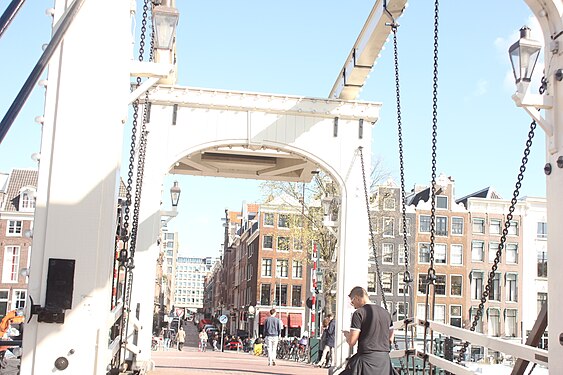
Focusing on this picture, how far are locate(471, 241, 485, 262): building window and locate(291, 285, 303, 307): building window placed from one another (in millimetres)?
11912

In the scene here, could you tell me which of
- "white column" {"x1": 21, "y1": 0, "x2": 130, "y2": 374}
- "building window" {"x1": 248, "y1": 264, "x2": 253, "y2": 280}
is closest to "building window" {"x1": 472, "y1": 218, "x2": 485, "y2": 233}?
"building window" {"x1": 248, "y1": 264, "x2": 253, "y2": 280}

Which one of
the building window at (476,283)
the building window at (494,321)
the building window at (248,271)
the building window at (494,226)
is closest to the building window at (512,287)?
the building window at (494,321)

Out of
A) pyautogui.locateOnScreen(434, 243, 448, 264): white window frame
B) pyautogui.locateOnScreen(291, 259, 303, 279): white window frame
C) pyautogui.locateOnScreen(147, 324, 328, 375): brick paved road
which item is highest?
pyautogui.locateOnScreen(434, 243, 448, 264): white window frame

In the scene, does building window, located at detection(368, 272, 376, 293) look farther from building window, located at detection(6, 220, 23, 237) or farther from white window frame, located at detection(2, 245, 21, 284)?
building window, located at detection(6, 220, 23, 237)

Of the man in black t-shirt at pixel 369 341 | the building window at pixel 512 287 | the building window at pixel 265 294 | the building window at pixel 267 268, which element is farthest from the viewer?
the building window at pixel 265 294

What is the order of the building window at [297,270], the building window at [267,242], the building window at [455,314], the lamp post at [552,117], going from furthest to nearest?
1. the building window at [267,242]
2. the building window at [297,270]
3. the building window at [455,314]
4. the lamp post at [552,117]

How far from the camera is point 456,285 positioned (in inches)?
1813

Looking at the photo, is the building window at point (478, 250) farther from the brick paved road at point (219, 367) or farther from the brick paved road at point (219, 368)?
the brick paved road at point (219, 368)

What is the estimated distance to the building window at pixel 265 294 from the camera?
50.6 meters

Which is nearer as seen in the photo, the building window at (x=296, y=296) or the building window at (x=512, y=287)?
the building window at (x=512, y=287)

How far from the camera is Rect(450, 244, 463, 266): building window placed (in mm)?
46281

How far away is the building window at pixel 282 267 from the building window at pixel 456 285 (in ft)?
36.8

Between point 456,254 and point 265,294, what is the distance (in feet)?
44.4

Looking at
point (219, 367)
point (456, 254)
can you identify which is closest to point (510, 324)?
point (456, 254)
